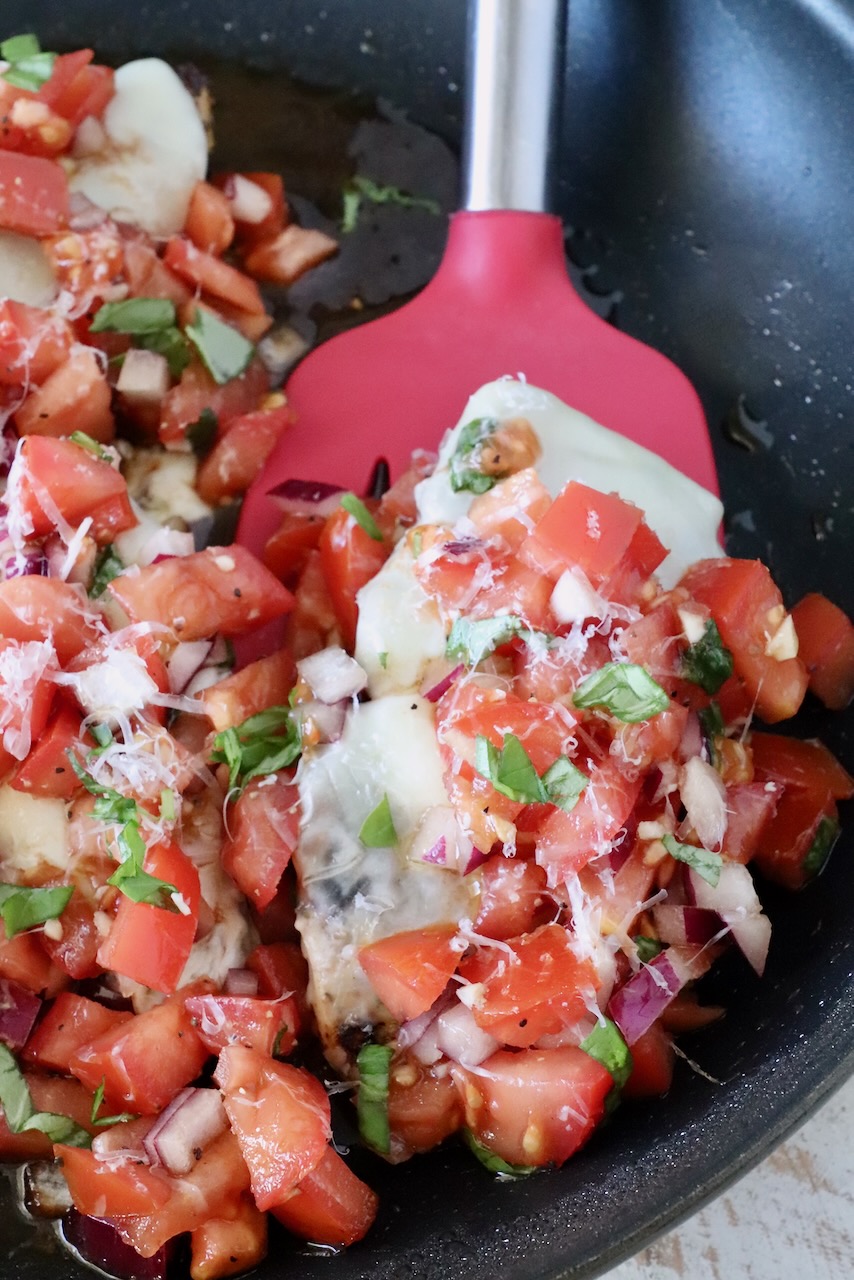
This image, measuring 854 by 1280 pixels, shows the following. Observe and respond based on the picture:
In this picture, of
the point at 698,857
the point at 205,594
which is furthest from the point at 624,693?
the point at 205,594

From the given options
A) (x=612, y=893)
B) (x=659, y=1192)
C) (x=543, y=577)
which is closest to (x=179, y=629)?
(x=543, y=577)

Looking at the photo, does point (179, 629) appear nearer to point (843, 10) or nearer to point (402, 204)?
point (402, 204)

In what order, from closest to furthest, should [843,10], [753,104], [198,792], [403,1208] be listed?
1. [403,1208]
2. [198,792]
3. [843,10]
4. [753,104]

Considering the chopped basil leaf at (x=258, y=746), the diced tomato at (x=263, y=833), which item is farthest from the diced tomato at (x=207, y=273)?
the diced tomato at (x=263, y=833)

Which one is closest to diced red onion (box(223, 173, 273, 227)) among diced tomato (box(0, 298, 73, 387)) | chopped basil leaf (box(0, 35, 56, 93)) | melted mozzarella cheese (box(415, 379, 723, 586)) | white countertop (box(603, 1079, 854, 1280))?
chopped basil leaf (box(0, 35, 56, 93))

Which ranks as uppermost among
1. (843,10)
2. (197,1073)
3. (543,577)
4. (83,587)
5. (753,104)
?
(843,10)

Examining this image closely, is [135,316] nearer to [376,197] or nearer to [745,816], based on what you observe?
[376,197]
